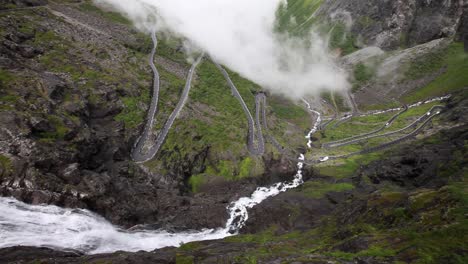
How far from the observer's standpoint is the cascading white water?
65.4 meters

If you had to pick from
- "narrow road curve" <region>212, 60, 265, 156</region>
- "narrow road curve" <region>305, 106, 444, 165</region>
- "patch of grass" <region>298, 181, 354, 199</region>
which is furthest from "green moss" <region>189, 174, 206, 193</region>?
"narrow road curve" <region>305, 106, 444, 165</region>

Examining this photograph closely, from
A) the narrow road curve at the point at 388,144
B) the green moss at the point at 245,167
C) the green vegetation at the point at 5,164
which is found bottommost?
the green vegetation at the point at 5,164

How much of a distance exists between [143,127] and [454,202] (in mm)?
108944

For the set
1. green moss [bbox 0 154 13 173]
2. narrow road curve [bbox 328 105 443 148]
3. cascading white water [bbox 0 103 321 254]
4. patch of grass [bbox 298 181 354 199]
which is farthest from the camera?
narrow road curve [bbox 328 105 443 148]

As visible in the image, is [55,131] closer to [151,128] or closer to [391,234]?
[151,128]

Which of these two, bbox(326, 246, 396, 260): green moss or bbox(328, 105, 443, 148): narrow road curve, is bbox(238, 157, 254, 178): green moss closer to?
bbox(328, 105, 443, 148): narrow road curve

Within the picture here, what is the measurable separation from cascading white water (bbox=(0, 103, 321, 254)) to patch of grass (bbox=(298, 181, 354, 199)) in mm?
30545

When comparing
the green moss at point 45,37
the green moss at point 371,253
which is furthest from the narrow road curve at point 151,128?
A: the green moss at point 371,253

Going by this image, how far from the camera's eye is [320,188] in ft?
391

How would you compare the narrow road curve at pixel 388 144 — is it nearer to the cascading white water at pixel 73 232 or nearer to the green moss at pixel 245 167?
the green moss at pixel 245 167

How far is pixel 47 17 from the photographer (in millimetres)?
170625

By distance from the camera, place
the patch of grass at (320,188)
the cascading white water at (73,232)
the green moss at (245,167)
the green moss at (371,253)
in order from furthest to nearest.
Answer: the green moss at (245,167) → the patch of grass at (320,188) → the cascading white water at (73,232) → the green moss at (371,253)

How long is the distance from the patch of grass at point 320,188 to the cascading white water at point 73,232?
100 ft

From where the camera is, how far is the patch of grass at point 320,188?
11295cm
